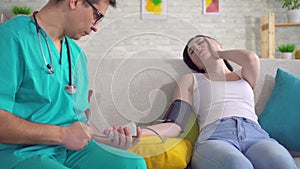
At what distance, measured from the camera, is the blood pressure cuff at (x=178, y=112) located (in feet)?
5.50

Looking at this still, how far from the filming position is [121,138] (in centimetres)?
119

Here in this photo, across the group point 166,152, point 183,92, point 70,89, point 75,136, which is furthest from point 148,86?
point 75,136

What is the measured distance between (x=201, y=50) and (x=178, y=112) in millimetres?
353

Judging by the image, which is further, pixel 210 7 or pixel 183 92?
pixel 210 7

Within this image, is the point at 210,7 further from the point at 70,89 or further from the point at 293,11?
the point at 70,89

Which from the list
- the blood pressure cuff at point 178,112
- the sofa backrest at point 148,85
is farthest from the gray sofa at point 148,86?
the blood pressure cuff at point 178,112

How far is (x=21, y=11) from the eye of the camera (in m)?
4.05

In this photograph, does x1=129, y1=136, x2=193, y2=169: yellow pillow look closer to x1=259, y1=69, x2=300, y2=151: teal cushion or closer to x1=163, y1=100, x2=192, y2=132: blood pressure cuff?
x1=163, y1=100, x2=192, y2=132: blood pressure cuff

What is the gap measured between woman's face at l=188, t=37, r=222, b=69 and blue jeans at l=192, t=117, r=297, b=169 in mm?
352

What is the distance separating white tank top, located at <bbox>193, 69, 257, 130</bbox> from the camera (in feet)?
6.00

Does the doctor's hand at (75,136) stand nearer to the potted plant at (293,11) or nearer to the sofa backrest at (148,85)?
the sofa backrest at (148,85)

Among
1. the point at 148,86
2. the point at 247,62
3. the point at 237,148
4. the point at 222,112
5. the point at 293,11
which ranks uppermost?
the point at 293,11

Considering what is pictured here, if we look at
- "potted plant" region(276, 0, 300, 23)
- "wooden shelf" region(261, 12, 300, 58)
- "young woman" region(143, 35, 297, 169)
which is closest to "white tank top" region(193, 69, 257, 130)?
"young woman" region(143, 35, 297, 169)

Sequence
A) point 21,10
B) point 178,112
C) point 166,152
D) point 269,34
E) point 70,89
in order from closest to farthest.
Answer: point 70,89, point 166,152, point 178,112, point 21,10, point 269,34
